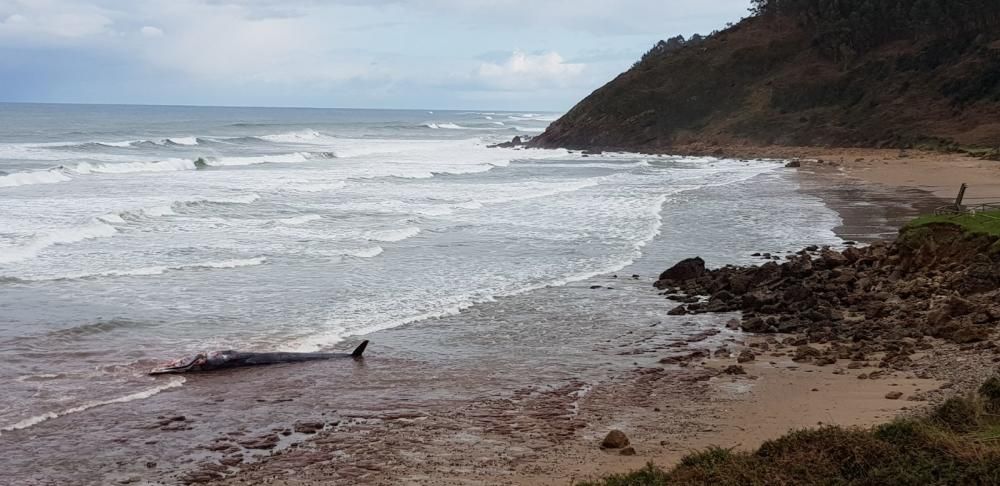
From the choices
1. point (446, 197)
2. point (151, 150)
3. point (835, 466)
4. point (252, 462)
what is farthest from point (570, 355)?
point (151, 150)

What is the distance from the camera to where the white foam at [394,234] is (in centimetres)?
2812

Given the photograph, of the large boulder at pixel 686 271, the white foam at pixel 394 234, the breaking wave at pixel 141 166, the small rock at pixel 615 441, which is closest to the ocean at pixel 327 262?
the white foam at pixel 394 234

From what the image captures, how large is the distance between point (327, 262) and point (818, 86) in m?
60.6

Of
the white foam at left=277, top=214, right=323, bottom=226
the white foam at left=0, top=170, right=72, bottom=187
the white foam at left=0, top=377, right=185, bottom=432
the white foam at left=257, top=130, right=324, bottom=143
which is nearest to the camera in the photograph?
the white foam at left=0, top=377, right=185, bottom=432

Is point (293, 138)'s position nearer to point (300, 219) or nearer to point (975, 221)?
point (300, 219)

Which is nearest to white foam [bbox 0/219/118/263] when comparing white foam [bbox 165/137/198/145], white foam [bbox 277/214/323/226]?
white foam [bbox 277/214/323/226]

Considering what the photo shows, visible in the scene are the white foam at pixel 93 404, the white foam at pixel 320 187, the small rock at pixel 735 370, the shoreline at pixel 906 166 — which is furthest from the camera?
the white foam at pixel 320 187

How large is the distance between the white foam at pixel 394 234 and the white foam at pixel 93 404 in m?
14.7

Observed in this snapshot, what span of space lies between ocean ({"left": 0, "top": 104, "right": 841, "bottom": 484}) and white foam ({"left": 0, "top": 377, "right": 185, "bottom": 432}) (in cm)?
4

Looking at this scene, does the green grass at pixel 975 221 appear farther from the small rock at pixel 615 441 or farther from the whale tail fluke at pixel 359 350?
the whale tail fluke at pixel 359 350

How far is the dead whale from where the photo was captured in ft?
45.6

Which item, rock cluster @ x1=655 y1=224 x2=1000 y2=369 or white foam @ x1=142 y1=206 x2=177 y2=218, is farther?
white foam @ x1=142 y1=206 x2=177 y2=218

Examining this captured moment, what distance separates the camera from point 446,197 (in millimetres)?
41188

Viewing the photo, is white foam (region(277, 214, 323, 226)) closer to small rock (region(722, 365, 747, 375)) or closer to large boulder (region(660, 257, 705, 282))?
large boulder (region(660, 257, 705, 282))
